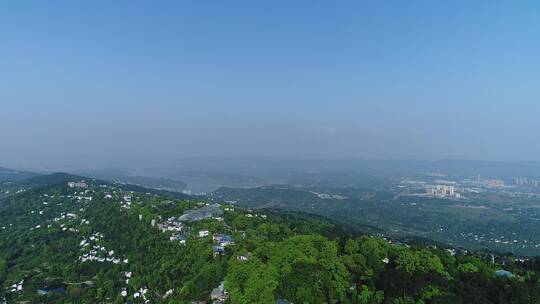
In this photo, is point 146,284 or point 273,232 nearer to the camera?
point 146,284

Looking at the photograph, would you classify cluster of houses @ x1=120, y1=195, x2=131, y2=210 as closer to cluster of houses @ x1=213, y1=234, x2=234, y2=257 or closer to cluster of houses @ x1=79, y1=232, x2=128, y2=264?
cluster of houses @ x1=79, y1=232, x2=128, y2=264

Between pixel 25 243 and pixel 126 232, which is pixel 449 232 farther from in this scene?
pixel 25 243

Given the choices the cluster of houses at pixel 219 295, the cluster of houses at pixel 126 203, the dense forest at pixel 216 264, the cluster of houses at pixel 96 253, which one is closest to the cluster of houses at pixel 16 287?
the dense forest at pixel 216 264

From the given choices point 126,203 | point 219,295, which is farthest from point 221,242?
point 126,203

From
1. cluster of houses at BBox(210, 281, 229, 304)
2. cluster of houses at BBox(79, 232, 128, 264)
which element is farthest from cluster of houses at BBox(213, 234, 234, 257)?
cluster of houses at BBox(79, 232, 128, 264)

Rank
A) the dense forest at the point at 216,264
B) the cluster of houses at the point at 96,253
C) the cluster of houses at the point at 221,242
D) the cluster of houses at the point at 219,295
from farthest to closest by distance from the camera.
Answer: the cluster of houses at the point at 96,253 < the cluster of houses at the point at 221,242 < the cluster of houses at the point at 219,295 < the dense forest at the point at 216,264

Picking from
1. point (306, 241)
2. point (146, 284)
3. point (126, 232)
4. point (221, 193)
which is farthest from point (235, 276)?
point (221, 193)

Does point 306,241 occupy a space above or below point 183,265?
above

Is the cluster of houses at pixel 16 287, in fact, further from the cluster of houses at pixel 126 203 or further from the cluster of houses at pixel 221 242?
the cluster of houses at pixel 126 203
